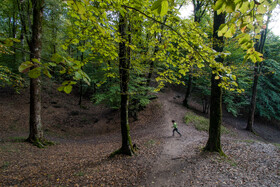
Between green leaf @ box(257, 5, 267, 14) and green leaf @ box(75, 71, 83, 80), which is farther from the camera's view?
green leaf @ box(257, 5, 267, 14)

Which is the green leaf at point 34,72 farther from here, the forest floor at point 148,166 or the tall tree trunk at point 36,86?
the tall tree trunk at point 36,86

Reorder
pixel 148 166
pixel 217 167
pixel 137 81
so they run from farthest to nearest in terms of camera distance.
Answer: pixel 137 81 < pixel 148 166 < pixel 217 167

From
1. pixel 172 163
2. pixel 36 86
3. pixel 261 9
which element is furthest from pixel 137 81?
pixel 261 9

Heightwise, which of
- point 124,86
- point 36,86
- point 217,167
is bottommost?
point 217,167

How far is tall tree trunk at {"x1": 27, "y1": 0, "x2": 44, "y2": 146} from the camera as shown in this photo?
6.19 m

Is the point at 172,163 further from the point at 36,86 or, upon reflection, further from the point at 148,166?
the point at 36,86

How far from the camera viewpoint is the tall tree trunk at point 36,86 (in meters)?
6.19

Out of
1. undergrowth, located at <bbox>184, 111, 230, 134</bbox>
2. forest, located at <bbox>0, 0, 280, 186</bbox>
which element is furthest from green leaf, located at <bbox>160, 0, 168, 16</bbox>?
undergrowth, located at <bbox>184, 111, 230, 134</bbox>

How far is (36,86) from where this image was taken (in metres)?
6.54

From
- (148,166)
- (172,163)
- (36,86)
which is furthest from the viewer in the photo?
(36,86)

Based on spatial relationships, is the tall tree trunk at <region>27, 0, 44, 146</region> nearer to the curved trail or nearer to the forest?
the forest

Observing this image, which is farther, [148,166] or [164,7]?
[148,166]

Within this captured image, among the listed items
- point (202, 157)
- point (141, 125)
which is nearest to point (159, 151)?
point (202, 157)

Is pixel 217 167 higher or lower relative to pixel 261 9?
lower
